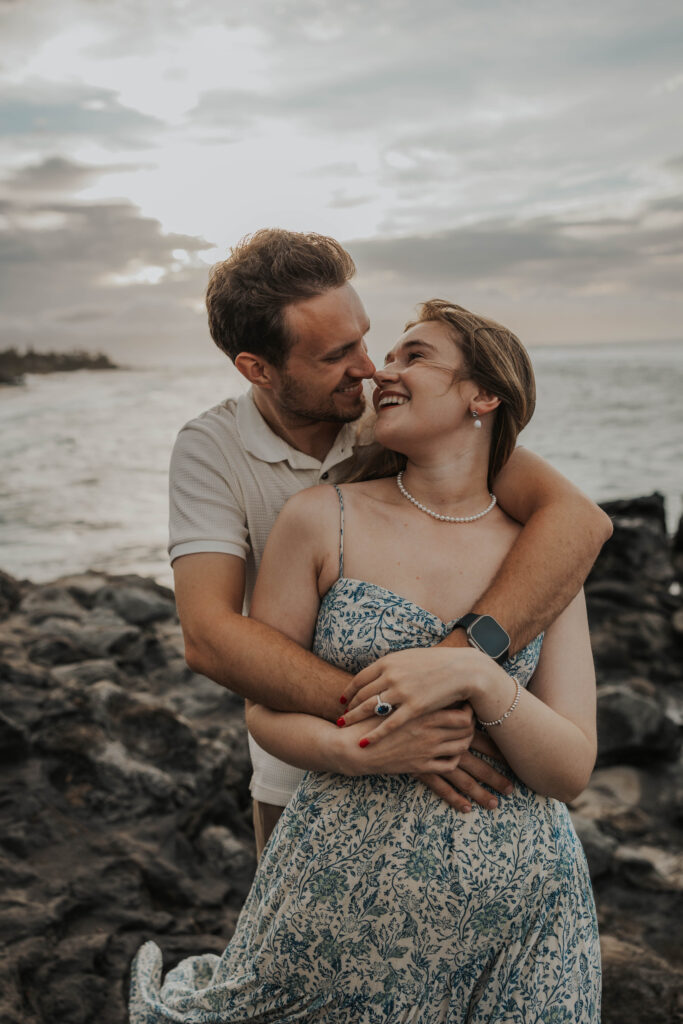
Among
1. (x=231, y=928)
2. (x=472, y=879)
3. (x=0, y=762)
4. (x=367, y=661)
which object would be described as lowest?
(x=231, y=928)

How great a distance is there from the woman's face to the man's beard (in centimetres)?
38

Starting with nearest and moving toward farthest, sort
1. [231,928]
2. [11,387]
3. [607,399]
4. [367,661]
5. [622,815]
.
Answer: [367,661] → [231,928] → [622,815] → [607,399] → [11,387]

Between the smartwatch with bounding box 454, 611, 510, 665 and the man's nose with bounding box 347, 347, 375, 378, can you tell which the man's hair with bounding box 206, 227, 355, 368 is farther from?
A: the smartwatch with bounding box 454, 611, 510, 665

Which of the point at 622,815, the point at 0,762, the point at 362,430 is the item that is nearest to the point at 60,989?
the point at 0,762

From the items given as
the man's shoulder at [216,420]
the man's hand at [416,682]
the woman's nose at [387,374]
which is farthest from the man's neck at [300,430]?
the man's hand at [416,682]

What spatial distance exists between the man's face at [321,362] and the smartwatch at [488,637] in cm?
97

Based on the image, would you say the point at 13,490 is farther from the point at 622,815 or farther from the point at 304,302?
the point at 304,302

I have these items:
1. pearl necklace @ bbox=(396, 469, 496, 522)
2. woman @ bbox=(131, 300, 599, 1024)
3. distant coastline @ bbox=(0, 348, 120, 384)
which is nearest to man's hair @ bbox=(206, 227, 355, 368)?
woman @ bbox=(131, 300, 599, 1024)

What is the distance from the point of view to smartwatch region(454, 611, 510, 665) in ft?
7.07

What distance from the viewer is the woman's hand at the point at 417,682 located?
6.64 ft

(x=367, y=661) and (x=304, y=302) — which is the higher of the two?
(x=304, y=302)

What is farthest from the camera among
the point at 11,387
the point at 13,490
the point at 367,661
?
the point at 11,387

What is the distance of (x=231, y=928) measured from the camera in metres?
3.42

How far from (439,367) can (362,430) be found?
0.52 m
